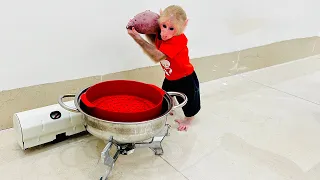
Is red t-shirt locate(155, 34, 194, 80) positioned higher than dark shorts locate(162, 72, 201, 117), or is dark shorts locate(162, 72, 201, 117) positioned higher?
red t-shirt locate(155, 34, 194, 80)

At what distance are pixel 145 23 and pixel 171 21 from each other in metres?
0.07

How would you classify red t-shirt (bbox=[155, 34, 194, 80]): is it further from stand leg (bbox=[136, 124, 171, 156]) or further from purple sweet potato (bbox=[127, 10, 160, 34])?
stand leg (bbox=[136, 124, 171, 156])

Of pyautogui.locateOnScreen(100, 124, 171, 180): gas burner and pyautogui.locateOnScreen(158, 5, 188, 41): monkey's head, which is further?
pyautogui.locateOnScreen(158, 5, 188, 41): monkey's head

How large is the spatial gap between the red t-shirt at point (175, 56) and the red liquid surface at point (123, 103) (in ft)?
0.48

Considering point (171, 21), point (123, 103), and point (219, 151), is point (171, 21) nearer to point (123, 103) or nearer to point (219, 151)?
point (123, 103)

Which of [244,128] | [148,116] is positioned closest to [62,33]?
[148,116]

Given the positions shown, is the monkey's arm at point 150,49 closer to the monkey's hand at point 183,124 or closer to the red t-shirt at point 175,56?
the red t-shirt at point 175,56

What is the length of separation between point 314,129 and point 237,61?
49 cm

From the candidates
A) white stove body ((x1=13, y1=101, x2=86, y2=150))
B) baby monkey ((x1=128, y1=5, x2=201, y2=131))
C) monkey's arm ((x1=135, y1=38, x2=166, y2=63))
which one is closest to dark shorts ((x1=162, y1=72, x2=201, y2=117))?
baby monkey ((x1=128, y1=5, x2=201, y2=131))

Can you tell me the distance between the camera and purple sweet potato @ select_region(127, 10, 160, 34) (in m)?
0.84

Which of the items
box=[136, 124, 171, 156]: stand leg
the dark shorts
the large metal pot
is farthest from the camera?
the dark shorts

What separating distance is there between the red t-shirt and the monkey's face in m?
0.03

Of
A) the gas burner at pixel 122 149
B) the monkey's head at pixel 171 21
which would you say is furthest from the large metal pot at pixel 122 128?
the monkey's head at pixel 171 21

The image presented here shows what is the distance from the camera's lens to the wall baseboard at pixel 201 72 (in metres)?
0.87
